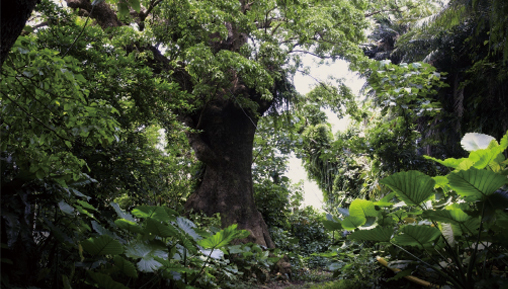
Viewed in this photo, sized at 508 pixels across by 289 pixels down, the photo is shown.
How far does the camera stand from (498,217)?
1853 mm

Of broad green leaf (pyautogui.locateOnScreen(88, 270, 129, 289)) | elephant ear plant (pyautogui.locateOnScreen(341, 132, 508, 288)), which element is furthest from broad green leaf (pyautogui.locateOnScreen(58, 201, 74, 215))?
elephant ear plant (pyautogui.locateOnScreen(341, 132, 508, 288))

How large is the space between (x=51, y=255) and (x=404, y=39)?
9.44m

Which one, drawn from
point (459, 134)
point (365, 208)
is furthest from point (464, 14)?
point (365, 208)

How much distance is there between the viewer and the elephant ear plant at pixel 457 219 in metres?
1.64

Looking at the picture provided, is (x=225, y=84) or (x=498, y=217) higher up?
(x=225, y=84)

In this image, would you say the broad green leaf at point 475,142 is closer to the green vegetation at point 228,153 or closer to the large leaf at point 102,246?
the green vegetation at point 228,153

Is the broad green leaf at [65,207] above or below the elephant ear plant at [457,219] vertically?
below

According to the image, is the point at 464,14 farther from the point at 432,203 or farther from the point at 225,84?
the point at 432,203

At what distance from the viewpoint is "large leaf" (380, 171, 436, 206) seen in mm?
1787

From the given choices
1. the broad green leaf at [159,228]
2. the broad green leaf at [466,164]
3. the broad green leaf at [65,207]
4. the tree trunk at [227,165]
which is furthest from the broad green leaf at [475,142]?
the tree trunk at [227,165]

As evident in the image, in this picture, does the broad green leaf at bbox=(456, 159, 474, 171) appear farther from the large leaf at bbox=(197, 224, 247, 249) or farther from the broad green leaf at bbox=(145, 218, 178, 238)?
the broad green leaf at bbox=(145, 218, 178, 238)

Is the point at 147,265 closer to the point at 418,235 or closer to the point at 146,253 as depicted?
the point at 146,253

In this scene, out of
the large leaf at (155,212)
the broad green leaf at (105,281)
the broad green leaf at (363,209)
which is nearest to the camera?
the broad green leaf at (105,281)

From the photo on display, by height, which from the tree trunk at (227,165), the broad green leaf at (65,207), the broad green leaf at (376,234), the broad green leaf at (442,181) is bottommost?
the broad green leaf at (65,207)
